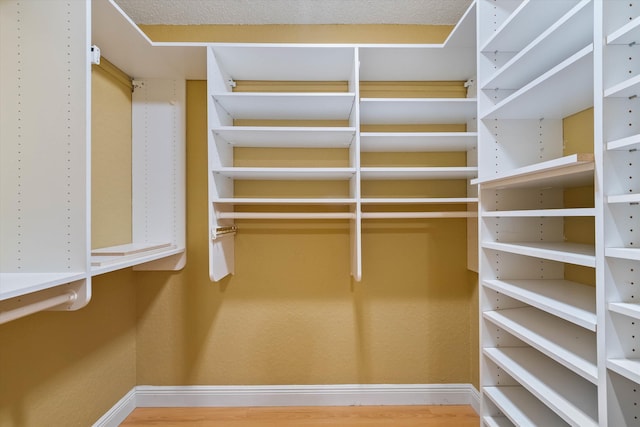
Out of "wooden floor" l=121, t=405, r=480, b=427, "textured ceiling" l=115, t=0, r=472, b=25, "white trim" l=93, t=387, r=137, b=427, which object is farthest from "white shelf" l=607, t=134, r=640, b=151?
"white trim" l=93, t=387, r=137, b=427

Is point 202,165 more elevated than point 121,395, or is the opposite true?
point 202,165

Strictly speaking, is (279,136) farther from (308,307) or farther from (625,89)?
(625,89)

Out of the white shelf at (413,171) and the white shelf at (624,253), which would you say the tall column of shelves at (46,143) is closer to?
the white shelf at (413,171)

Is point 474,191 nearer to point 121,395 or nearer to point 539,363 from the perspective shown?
point 539,363

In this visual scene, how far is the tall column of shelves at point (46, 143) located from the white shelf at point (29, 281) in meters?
0.01

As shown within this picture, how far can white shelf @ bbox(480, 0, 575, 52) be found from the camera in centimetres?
115

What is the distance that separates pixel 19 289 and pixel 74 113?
65 cm

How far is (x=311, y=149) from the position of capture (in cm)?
216

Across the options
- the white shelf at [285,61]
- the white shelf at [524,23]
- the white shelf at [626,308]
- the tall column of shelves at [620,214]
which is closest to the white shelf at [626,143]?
the tall column of shelves at [620,214]

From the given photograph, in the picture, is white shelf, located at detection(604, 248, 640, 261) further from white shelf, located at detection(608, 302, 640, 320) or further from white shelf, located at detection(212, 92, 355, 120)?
white shelf, located at detection(212, 92, 355, 120)

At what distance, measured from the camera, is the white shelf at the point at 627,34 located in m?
0.75

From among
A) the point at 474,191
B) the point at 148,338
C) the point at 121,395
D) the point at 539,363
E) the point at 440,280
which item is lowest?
the point at 121,395

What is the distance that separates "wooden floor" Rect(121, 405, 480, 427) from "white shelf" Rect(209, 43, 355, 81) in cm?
207

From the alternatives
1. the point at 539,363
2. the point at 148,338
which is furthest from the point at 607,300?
the point at 148,338
